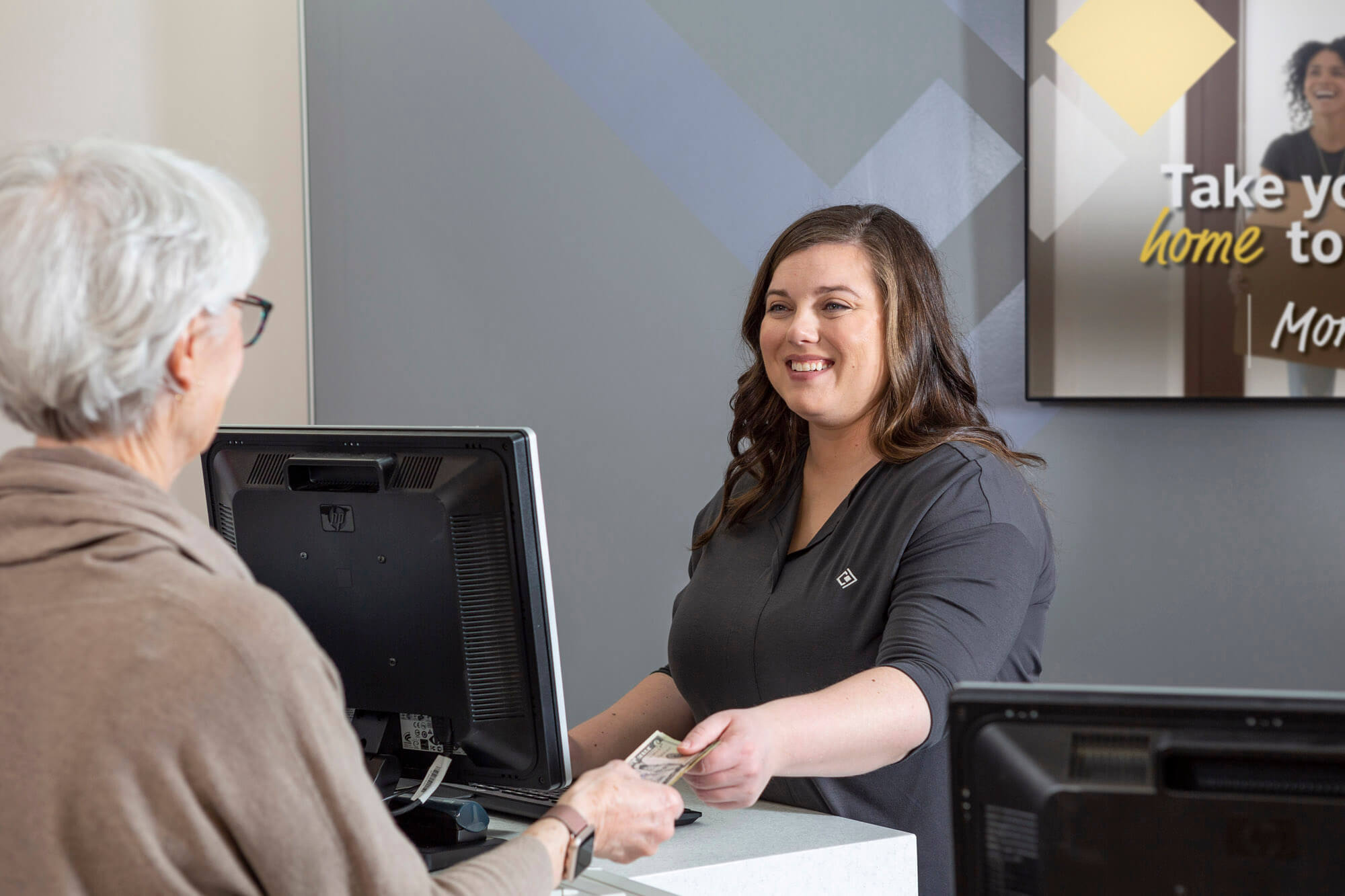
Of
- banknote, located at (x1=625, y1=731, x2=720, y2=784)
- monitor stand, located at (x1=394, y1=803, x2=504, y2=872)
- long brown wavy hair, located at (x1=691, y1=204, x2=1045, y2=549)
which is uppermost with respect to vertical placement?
long brown wavy hair, located at (x1=691, y1=204, x2=1045, y2=549)

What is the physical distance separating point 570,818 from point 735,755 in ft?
0.89

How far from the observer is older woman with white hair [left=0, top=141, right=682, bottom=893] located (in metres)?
0.88

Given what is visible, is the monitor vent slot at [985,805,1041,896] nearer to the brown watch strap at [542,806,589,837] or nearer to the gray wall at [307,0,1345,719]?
the brown watch strap at [542,806,589,837]

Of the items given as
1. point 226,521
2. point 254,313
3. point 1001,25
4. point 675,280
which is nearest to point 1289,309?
point 1001,25

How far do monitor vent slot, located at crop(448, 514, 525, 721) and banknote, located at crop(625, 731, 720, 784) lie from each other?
0.56ft

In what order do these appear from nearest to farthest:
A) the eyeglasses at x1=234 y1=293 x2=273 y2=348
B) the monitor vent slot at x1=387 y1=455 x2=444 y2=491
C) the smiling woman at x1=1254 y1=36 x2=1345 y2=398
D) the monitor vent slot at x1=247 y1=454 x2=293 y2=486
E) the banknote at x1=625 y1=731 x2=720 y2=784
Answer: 1. the eyeglasses at x1=234 y1=293 x2=273 y2=348
2. the banknote at x1=625 y1=731 x2=720 y2=784
3. the monitor vent slot at x1=387 y1=455 x2=444 y2=491
4. the monitor vent slot at x1=247 y1=454 x2=293 y2=486
5. the smiling woman at x1=1254 y1=36 x2=1345 y2=398

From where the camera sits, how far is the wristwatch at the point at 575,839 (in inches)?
50.0

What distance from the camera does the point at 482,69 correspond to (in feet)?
11.7

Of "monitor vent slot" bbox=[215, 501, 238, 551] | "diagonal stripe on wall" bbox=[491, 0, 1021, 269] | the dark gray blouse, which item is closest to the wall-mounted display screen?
"diagonal stripe on wall" bbox=[491, 0, 1021, 269]

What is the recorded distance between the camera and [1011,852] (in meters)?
0.80

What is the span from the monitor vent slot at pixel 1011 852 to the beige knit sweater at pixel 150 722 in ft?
1.51

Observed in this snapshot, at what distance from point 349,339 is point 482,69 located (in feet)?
2.91

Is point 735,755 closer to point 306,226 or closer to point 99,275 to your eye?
point 99,275

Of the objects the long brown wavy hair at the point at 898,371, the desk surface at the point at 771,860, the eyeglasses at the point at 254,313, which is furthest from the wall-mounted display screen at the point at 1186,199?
the eyeglasses at the point at 254,313
